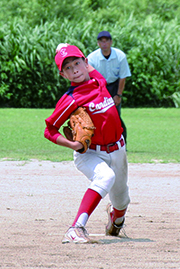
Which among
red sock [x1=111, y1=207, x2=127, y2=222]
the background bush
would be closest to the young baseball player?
red sock [x1=111, y1=207, x2=127, y2=222]

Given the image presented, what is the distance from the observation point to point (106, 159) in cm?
390

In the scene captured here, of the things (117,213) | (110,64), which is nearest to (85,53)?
(110,64)

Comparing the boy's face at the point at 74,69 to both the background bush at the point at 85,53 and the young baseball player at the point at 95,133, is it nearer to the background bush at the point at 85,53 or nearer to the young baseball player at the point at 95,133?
the young baseball player at the point at 95,133

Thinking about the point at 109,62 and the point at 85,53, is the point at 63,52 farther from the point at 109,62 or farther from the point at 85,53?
the point at 85,53

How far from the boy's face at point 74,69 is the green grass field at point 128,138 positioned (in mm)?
4264

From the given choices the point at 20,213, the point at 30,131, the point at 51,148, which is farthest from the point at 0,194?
the point at 30,131

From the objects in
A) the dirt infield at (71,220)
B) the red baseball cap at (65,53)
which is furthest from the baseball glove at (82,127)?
the dirt infield at (71,220)

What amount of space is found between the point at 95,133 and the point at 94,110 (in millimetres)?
186

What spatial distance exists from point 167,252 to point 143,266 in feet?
1.41

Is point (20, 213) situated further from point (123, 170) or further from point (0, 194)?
point (123, 170)

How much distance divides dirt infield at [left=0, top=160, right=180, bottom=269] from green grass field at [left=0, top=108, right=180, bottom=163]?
26.4 inches

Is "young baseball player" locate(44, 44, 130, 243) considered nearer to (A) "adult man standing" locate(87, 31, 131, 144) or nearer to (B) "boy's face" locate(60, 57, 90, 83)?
(B) "boy's face" locate(60, 57, 90, 83)

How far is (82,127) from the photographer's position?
3.67 meters

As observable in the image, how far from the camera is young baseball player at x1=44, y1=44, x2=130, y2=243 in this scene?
3.71 metres
